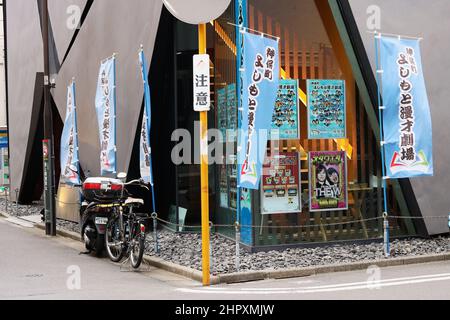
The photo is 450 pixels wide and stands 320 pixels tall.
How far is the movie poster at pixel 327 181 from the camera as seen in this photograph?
11.6 m

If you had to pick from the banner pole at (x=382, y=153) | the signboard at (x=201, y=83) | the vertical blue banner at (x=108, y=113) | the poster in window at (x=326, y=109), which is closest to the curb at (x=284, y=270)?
the banner pole at (x=382, y=153)

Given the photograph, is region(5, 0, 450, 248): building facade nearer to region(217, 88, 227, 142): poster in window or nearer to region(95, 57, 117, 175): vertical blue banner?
region(217, 88, 227, 142): poster in window

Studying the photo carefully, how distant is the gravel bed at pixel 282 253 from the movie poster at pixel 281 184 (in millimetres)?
836

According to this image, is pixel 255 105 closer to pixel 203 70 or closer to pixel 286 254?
pixel 203 70

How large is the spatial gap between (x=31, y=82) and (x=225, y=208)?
15.0m

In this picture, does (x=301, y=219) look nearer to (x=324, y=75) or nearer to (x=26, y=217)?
(x=324, y=75)

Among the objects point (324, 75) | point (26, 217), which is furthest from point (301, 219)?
point (26, 217)

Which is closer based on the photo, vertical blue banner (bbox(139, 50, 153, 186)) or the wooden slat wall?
the wooden slat wall

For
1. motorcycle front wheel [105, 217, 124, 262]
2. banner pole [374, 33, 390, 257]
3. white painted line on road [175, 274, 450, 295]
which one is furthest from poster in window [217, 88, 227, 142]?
white painted line on road [175, 274, 450, 295]

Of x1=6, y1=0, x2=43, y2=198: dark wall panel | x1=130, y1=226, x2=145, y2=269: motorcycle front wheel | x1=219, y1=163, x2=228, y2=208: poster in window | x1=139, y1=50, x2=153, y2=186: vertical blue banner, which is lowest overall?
x1=130, y1=226, x2=145, y2=269: motorcycle front wheel

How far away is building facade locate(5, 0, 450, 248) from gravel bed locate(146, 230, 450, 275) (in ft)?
1.26

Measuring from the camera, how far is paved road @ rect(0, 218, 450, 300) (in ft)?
25.8

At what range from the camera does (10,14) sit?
28406 mm

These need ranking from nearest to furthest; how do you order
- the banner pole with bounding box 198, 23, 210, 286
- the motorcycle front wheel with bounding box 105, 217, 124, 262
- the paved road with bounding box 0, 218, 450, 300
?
the paved road with bounding box 0, 218, 450, 300 → the banner pole with bounding box 198, 23, 210, 286 → the motorcycle front wheel with bounding box 105, 217, 124, 262
